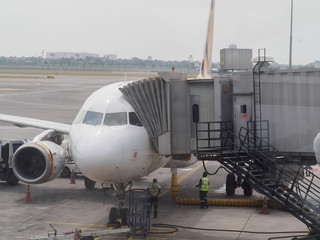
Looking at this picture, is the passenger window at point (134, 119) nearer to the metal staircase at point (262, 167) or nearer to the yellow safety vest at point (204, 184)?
the metal staircase at point (262, 167)

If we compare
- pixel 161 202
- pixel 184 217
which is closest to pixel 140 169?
pixel 184 217

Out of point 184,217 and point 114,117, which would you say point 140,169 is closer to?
point 114,117

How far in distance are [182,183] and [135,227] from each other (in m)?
10.6

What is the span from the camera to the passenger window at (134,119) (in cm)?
1945

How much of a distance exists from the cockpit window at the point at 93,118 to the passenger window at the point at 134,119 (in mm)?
1007

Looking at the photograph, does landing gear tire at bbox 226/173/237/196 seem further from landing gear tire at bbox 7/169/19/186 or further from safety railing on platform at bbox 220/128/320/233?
landing gear tire at bbox 7/169/19/186

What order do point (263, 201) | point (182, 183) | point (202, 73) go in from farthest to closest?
1. point (202, 73)
2. point (182, 183)
3. point (263, 201)

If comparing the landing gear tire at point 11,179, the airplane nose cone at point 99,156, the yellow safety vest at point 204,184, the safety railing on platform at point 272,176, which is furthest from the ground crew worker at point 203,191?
the landing gear tire at point 11,179

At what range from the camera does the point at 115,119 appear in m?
19.3

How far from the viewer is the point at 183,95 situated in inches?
781

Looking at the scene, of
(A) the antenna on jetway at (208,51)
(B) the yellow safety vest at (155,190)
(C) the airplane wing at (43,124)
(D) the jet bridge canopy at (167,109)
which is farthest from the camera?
(A) the antenna on jetway at (208,51)

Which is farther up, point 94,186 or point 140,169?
point 140,169

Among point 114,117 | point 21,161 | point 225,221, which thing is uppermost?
point 114,117

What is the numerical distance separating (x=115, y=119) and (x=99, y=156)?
209 centimetres
